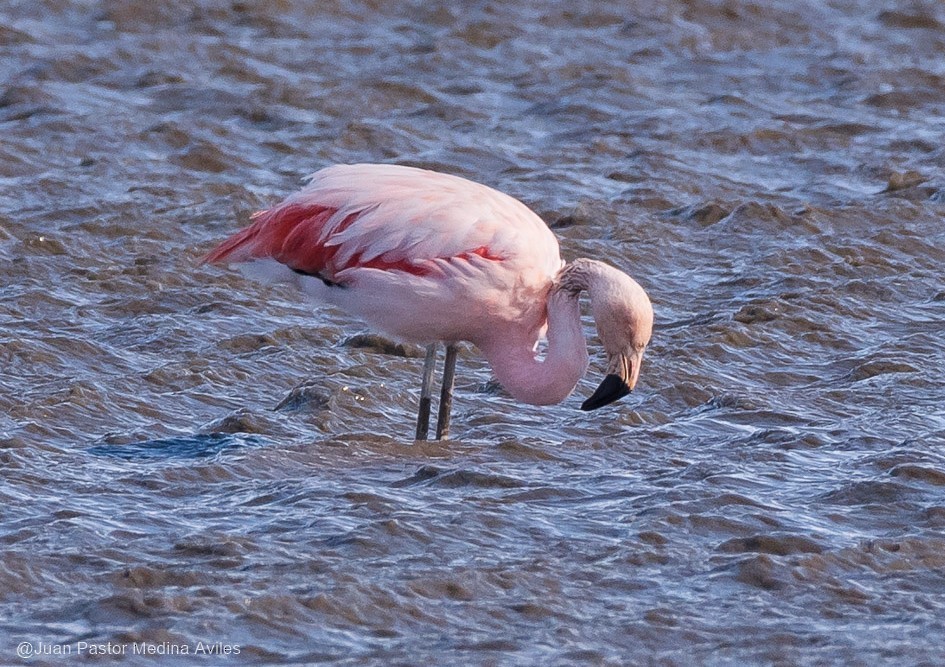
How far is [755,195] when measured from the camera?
958cm

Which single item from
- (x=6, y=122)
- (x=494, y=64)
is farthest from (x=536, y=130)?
(x=6, y=122)

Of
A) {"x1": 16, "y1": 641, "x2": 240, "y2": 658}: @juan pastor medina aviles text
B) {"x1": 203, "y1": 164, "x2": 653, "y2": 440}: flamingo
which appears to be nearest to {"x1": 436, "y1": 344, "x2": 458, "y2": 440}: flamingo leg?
{"x1": 203, "y1": 164, "x2": 653, "y2": 440}: flamingo

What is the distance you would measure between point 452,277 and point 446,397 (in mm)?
533

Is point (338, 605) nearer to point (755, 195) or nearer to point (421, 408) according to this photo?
point (421, 408)

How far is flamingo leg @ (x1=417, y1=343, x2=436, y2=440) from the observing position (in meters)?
6.31

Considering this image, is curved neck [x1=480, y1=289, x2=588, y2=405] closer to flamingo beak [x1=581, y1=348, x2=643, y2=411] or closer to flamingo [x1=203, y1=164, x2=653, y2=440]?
flamingo [x1=203, y1=164, x2=653, y2=440]

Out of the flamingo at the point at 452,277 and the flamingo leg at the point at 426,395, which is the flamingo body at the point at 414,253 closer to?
the flamingo at the point at 452,277

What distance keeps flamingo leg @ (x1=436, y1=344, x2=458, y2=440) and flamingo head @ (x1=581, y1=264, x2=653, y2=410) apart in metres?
0.55

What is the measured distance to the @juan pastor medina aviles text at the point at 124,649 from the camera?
4.37 m

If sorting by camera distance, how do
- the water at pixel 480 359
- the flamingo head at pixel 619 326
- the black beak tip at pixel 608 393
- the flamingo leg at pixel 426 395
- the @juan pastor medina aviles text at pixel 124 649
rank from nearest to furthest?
the @juan pastor medina aviles text at pixel 124 649 < the water at pixel 480 359 < the flamingo head at pixel 619 326 < the black beak tip at pixel 608 393 < the flamingo leg at pixel 426 395

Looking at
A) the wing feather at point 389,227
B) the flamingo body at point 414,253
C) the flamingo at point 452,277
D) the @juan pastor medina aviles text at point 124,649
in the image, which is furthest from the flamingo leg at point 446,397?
the @juan pastor medina aviles text at point 124,649

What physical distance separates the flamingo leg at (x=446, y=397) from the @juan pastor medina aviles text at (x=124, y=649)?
1.95 meters

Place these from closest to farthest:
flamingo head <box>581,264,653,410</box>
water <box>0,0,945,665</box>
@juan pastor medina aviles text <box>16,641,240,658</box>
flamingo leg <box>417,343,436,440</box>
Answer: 1. @juan pastor medina aviles text <box>16,641,240,658</box>
2. water <box>0,0,945,665</box>
3. flamingo head <box>581,264,653,410</box>
4. flamingo leg <box>417,343,436,440</box>

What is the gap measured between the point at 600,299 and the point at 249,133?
449 cm
